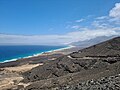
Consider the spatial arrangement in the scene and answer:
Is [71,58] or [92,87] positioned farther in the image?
[71,58]

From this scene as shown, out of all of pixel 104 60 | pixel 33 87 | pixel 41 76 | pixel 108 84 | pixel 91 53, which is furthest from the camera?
pixel 91 53

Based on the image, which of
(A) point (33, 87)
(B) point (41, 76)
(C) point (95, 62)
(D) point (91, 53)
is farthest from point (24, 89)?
(D) point (91, 53)

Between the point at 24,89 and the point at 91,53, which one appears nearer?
the point at 24,89

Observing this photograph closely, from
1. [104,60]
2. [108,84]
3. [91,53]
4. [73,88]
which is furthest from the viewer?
[91,53]

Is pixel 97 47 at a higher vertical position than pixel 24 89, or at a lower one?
higher

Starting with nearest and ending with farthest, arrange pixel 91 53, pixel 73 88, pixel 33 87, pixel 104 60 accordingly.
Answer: pixel 73 88 < pixel 33 87 < pixel 104 60 < pixel 91 53

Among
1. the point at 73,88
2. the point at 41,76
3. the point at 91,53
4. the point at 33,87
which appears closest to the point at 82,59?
the point at 91,53

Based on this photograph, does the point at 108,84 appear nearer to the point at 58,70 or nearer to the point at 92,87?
the point at 92,87

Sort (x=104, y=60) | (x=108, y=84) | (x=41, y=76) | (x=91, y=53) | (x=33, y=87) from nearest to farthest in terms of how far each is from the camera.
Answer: (x=108, y=84)
(x=33, y=87)
(x=104, y=60)
(x=41, y=76)
(x=91, y=53)

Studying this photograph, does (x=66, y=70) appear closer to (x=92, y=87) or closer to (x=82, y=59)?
(x=82, y=59)
